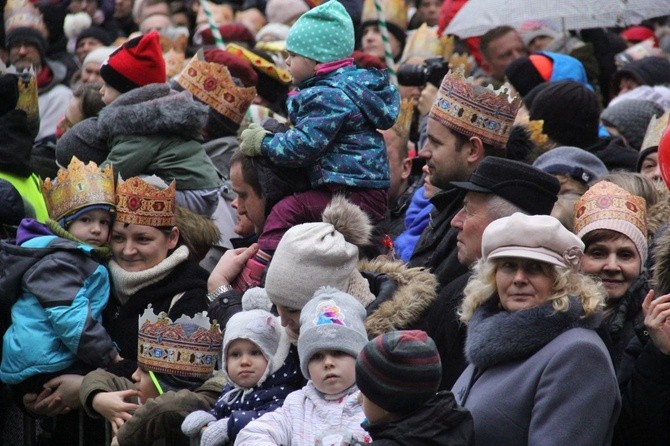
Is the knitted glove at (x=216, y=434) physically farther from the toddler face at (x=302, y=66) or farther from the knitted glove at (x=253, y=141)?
the toddler face at (x=302, y=66)

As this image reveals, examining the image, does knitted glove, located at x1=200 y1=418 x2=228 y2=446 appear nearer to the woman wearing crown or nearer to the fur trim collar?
the fur trim collar

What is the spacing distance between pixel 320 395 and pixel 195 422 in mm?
859

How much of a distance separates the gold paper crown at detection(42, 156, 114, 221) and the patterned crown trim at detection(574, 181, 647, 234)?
268 cm

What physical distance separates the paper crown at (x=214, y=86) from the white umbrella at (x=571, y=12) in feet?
8.02

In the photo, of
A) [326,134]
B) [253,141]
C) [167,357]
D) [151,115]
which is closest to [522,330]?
[167,357]

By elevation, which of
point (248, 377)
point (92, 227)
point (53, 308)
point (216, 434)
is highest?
point (248, 377)

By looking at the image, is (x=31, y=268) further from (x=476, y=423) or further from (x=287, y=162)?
(x=476, y=423)

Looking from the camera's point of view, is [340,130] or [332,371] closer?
[332,371]

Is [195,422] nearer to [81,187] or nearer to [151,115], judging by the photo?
[81,187]

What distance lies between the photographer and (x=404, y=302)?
246 inches

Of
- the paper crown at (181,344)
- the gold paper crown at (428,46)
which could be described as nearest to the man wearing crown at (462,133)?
the paper crown at (181,344)

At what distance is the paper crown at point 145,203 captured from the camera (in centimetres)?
780

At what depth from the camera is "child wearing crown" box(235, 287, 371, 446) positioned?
5.64m

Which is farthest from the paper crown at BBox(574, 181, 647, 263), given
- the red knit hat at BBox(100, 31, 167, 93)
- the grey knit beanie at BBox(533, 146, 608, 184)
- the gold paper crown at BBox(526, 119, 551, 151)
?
the red knit hat at BBox(100, 31, 167, 93)
